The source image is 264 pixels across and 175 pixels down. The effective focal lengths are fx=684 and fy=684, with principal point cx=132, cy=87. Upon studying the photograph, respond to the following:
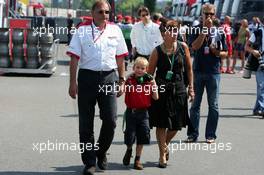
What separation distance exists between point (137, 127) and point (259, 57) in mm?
5298

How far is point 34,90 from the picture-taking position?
1560 cm

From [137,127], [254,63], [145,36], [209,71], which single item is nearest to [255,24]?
[254,63]

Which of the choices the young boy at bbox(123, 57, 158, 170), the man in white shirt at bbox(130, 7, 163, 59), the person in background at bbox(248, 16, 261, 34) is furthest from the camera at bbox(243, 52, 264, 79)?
the young boy at bbox(123, 57, 158, 170)

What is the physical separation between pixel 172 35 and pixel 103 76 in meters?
1.14

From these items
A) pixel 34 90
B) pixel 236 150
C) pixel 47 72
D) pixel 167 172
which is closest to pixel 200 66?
pixel 236 150

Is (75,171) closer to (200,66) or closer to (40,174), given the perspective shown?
(40,174)

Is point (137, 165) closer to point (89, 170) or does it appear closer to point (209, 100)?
point (89, 170)

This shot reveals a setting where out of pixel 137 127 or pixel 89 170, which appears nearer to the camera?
pixel 89 170

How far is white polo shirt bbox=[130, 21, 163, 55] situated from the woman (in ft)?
9.68

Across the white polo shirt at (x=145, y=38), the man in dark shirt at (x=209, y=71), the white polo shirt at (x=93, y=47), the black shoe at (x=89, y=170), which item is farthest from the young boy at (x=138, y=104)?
the white polo shirt at (x=145, y=38)

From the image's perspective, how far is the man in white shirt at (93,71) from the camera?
733 centimetres

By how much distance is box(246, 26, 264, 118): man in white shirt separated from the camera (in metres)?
12.6

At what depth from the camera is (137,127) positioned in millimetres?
8000

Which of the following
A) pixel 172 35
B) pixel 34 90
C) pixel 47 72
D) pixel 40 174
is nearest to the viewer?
pixel 40 174
